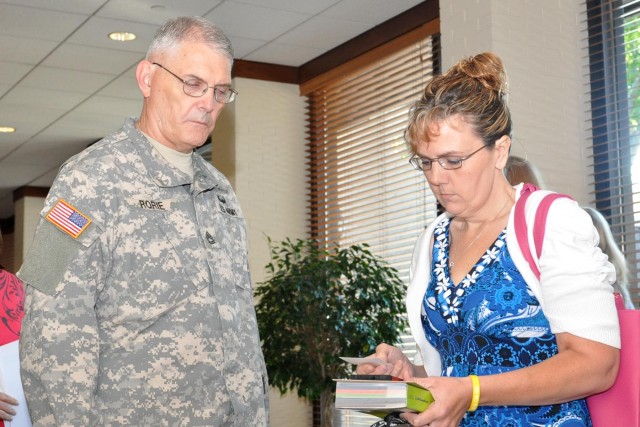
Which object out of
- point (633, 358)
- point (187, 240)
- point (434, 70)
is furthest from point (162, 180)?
point (434, 70)

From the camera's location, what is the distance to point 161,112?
233 cm

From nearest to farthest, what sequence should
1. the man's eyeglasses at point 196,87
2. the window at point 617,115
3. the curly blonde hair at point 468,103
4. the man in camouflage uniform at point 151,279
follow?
1. the curly blonde hair at point 468,103
2. the man in camouflage uniform at point 151,279
3. the man's eyeglasses at point 196,87
4. the window at point 617,115

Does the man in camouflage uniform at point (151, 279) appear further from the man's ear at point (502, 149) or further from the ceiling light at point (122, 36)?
the ceiling light at point (122, 36)

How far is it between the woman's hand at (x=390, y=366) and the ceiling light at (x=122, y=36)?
4.95 m

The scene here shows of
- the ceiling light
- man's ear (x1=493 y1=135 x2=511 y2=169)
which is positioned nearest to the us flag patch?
man's ear (x1=493 y1=135 x2=511 y2=169)

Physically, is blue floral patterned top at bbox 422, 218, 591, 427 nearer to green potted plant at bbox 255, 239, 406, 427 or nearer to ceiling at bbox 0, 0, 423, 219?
green potted plant at bbox 255, 239, 406, 427

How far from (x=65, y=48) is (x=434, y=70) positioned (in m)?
2.68

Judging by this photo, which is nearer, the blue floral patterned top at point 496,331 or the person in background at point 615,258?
the blue floral patterned top at point 496,331

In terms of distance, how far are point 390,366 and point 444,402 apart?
359 millimetres

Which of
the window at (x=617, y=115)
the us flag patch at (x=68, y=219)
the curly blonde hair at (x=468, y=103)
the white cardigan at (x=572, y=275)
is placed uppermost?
the window at (x=617, y=115)

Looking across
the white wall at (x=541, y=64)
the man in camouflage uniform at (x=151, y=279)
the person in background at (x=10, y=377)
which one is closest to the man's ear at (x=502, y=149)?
the man in camouflage uniform at (x=151, y=279)

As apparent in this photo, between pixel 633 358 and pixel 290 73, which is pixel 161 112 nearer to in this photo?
pixel 633 358

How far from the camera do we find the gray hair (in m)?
2.34

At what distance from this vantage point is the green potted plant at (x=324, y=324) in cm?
545
